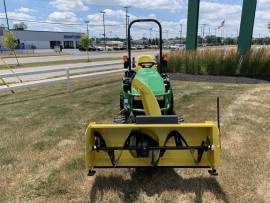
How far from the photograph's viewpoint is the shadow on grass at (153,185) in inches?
143

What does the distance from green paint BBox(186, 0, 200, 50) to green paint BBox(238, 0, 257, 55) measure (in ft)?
7.48

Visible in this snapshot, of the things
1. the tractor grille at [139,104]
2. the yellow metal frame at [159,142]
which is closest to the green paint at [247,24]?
the tractor grille at [139,104]

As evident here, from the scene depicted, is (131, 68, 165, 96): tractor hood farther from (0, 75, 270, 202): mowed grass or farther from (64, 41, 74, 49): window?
(64, 41, 74, 49): window

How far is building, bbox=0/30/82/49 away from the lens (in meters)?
71.3

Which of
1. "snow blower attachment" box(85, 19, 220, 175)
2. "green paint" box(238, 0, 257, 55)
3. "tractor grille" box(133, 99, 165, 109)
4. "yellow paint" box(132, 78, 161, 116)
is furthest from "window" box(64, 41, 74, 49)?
"snow blower attachment" box(85, 19, 220, 175)

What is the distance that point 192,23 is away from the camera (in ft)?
50.2

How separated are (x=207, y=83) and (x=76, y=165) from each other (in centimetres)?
801

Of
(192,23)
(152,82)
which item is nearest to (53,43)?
(192,23)

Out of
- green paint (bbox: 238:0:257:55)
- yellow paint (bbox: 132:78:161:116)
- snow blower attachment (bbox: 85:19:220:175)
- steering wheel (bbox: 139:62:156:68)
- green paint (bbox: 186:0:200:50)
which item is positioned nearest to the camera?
snow blower attachment (bbox: 85:19:220:175)

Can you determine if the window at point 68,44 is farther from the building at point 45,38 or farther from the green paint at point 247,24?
the green paint at point 247,24

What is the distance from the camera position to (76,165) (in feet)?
14.4

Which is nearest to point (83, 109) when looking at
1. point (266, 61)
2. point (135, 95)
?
point (135, 95)

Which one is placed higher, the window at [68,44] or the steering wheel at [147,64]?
the steering wheel at [147,64]

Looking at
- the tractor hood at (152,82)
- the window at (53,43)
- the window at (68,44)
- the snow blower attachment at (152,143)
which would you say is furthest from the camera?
the window at (68,44)
